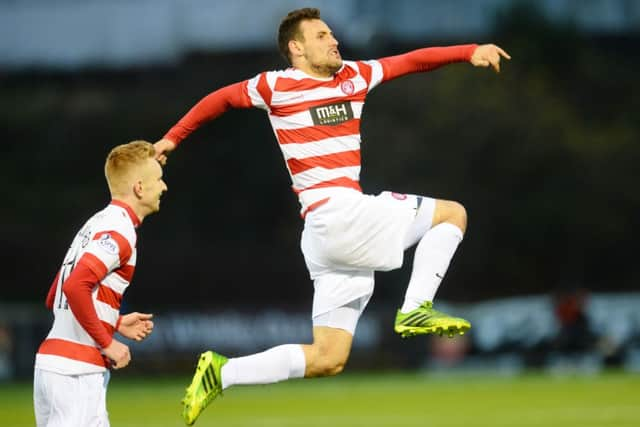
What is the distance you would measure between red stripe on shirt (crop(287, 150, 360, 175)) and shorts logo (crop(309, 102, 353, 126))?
0.63 ft

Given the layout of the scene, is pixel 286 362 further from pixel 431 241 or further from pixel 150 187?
pixel 150 187

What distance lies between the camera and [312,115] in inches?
332

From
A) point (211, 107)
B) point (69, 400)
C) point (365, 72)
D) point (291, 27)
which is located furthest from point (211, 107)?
point (69, 400)

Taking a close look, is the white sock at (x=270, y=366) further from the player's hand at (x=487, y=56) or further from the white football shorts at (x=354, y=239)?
the player's hand at (x=487, y=56)

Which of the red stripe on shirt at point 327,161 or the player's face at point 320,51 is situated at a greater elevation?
the player's face at point 320,51

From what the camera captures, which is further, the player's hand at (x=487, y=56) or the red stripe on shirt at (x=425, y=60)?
the red stripe on shirt at (x=425, y=60)

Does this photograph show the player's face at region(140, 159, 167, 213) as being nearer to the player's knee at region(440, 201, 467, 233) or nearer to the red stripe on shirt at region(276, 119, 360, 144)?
the red stripe on shirt at region(276, 119, 360, 144)

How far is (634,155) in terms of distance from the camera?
29453 millimetres

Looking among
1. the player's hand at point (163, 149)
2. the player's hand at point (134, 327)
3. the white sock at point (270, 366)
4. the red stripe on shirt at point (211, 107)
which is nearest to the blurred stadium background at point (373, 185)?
the white sock at point (270, 366)

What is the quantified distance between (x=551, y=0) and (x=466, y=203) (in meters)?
18.3

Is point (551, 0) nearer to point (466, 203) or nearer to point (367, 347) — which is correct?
point (466, 203)

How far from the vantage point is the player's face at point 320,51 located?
8.45m

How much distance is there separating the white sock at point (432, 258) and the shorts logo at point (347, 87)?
96 cm

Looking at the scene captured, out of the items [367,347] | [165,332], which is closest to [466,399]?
[367,347]
